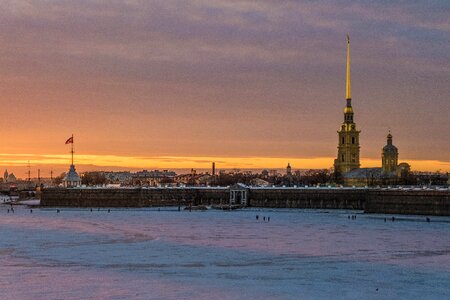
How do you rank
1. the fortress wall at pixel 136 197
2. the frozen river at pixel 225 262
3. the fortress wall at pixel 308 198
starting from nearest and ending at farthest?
the frozen river at pixel 225 262 → the fortress wall at pixel 308 198 → the fortress wall at pixel 136 197

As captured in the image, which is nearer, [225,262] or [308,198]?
[225,262]

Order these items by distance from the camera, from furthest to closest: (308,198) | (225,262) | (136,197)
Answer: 1. (136,197)
2. (308,198)
3. (225,262)

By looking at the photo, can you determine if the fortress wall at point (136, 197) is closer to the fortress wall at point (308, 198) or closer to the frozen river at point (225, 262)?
the fortress wall at point (308, 198)

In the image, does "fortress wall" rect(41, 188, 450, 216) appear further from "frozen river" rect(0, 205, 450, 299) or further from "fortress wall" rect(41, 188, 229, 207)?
"frozen river" rect(0, 205, 450, 299)

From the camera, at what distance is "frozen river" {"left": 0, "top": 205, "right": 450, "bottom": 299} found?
152 ft

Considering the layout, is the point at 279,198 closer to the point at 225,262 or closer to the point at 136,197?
the point at 136,197

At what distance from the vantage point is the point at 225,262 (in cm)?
5847

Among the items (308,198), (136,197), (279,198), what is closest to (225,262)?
(308,198)

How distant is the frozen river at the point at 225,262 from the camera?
46.3m

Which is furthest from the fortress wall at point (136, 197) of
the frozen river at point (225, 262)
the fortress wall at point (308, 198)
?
the frozen river at point (225, 262)

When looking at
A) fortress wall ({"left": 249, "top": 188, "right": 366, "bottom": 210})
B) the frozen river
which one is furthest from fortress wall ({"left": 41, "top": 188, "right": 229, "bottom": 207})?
the frozen river

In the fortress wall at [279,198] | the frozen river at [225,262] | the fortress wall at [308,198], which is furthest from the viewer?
the fortress wall at [308,198]

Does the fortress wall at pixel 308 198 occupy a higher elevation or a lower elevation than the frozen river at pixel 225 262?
higher

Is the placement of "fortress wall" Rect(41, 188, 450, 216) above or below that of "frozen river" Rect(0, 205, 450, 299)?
above
